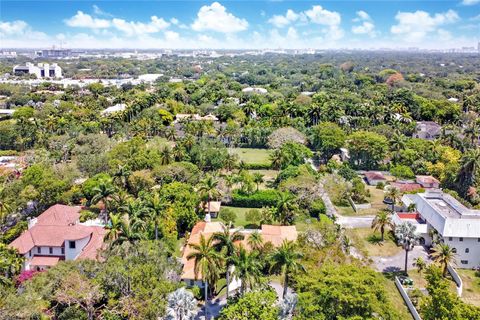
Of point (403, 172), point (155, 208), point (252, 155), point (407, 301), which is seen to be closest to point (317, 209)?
point (407, 301)

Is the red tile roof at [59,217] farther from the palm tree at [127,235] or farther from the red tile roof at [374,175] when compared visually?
the red tile roof at [374,175]

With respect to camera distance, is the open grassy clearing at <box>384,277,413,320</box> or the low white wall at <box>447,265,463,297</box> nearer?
the open grassy clearing at <box>384,277,413,320</box>

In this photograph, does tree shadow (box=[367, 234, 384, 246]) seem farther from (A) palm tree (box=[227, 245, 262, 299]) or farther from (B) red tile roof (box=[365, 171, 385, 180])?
(A) palm tree (box=[227, 245, 262, 299])

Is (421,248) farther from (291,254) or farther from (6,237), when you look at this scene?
(6,237)

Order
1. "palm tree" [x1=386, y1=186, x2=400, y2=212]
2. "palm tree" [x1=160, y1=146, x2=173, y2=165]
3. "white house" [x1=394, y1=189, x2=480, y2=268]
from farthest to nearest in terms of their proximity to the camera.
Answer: "palm tree" [x1=160, y1=146, x2=173, y2=165]
"palm tree" [x1=386, y1=186, x2=400, y2=212]
"white house" [x1=394, y1=189, x2=480, y2=268]

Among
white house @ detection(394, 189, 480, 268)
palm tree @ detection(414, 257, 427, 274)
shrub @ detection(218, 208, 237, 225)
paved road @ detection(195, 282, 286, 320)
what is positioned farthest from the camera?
shrub @ detection(218, 208, 237, 225)

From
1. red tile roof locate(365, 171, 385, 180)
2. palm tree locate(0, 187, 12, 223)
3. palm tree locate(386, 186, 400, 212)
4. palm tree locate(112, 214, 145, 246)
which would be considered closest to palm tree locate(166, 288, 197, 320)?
palm tree locate(112, 214, 145, 246)

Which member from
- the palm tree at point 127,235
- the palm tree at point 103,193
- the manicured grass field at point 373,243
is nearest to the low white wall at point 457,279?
the manicured grass field at point 373,243

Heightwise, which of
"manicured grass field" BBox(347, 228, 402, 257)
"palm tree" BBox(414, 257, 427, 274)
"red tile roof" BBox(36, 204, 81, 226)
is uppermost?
"red tile roof" BBox(36, 204, 81, 226)
